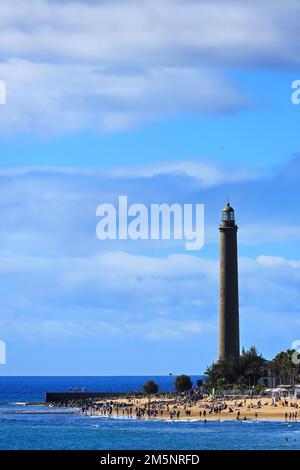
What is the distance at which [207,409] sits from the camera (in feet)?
456

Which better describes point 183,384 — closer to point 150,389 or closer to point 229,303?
point 150,389

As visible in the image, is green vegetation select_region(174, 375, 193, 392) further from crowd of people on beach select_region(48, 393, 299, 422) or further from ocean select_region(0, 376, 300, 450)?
ocean select_region(0, 376, 300, 450)

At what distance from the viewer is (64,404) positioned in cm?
17800

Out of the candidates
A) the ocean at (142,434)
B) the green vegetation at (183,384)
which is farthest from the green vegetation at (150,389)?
the ocean at (142,434)

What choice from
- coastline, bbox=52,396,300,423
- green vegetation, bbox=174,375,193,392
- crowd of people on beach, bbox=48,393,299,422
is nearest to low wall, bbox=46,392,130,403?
green vegetation, bbox=174,375,193,392

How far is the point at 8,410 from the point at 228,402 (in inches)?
1717

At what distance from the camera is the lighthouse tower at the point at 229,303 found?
162m

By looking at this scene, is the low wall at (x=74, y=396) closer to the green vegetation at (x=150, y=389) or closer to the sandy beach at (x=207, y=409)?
the green vegetation at (x=150, y=389)

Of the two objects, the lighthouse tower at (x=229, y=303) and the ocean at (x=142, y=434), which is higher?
the lighthouse tower at (x=229, y=303)

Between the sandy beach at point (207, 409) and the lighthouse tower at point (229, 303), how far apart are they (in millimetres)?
10723

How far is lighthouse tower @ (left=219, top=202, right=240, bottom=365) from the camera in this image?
532ft

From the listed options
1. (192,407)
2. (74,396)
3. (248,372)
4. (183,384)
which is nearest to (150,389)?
(183,384)
